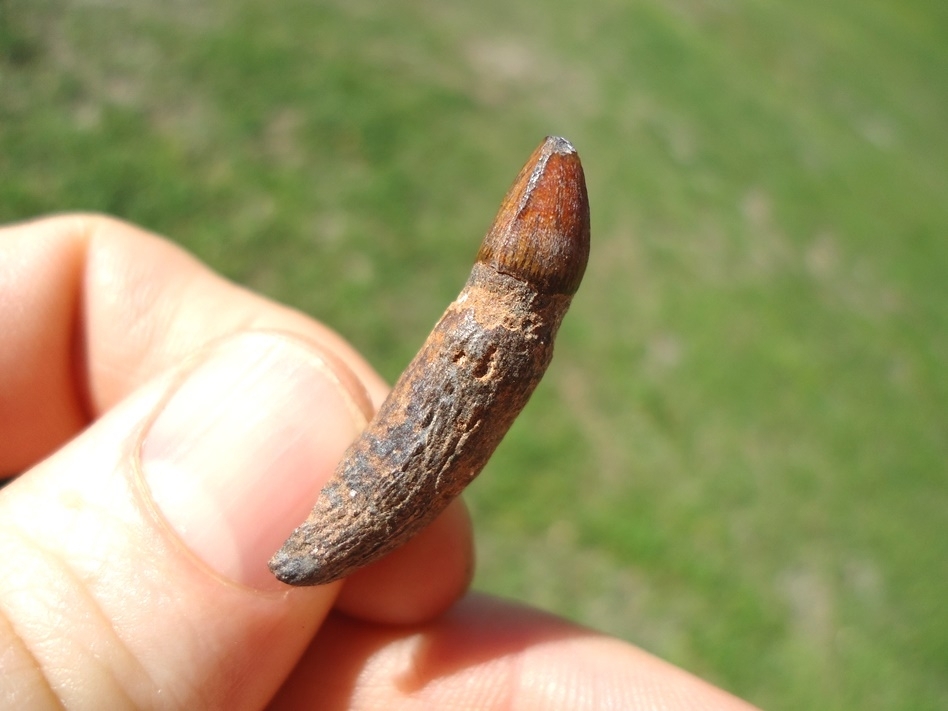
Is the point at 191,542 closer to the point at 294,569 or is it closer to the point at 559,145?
the point at 294,569

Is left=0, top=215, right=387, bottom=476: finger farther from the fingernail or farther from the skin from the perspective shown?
the fingernail

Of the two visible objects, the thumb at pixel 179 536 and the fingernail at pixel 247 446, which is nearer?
the thumb at pixel 179 536

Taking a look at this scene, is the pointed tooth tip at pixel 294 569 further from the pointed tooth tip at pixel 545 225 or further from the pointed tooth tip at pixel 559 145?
the pointed tooth tip at pixel 559 145

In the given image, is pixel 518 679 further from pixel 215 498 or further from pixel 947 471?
pixel 947 471

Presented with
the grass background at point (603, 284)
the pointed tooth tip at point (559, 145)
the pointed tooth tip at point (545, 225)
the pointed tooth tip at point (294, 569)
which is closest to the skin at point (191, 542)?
the pointed tooth tip at point (294, 569)

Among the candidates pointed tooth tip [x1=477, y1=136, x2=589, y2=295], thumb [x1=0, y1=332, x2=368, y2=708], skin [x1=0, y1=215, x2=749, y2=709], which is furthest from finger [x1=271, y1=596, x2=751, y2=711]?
pointed tooth tip [x1=477, y1=136, x2=589, y2=295]

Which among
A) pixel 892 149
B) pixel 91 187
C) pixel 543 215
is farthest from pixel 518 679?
pixel 892 149
